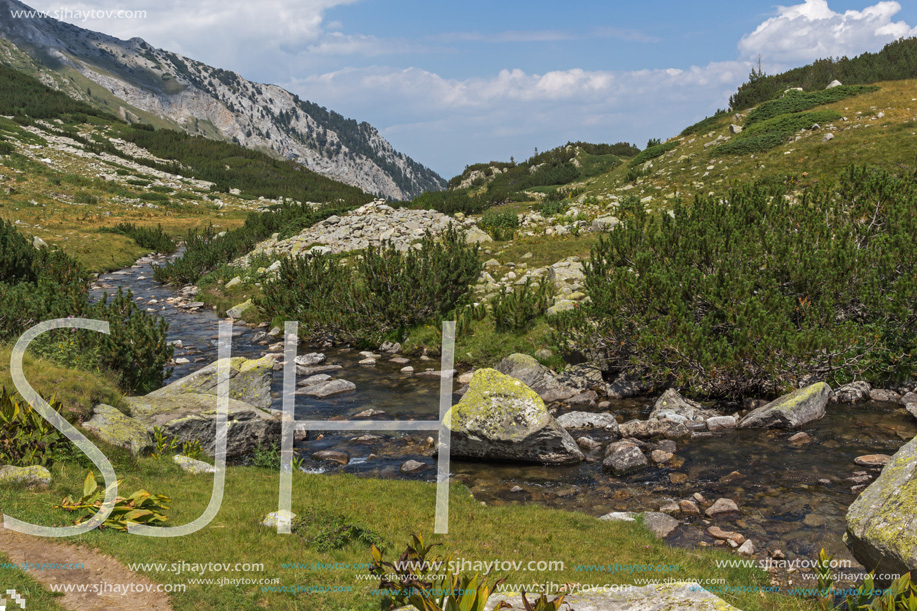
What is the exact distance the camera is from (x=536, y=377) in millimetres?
16484

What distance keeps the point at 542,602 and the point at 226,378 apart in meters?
11.3

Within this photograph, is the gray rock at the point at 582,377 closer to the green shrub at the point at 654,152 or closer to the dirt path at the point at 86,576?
the dirt path at the point at 86,576

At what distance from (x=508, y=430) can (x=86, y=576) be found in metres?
7.85

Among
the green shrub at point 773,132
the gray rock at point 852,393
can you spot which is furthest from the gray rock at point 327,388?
the green shrub at point 773,132

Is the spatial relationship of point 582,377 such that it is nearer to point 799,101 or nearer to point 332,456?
point 332,456

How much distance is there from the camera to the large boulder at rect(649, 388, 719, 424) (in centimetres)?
1338

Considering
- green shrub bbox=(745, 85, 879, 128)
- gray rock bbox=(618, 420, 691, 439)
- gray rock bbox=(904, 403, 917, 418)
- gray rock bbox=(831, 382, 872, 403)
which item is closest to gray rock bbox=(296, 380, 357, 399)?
gray rock bbox=(618, 420, 691, 439)

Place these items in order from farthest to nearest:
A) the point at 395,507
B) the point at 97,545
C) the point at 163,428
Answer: the point at 163,428 < the point at 395,507 < the point at 97,545

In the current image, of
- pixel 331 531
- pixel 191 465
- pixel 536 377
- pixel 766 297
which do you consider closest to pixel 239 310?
pixel 536 377

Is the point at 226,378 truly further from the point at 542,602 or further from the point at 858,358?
the point at 858,358

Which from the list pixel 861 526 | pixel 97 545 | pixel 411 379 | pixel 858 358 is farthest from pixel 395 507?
pixel 858 358

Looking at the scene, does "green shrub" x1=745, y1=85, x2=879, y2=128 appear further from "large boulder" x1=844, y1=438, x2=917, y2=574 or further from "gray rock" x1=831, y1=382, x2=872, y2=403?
"large boulder" x1=844, y1=438, x2=917, y2=574

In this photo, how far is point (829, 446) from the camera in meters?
11.6

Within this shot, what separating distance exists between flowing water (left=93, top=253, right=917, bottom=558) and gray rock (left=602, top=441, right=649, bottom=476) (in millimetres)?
210
